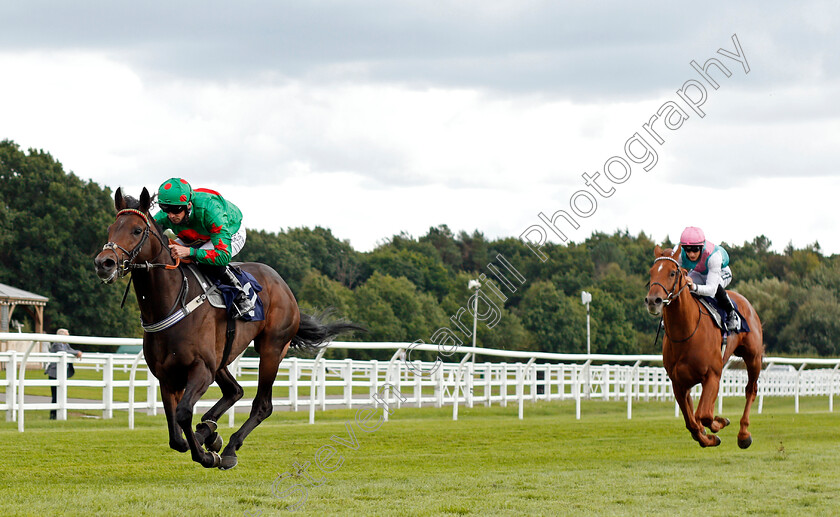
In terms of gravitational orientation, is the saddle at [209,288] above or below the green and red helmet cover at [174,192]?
below

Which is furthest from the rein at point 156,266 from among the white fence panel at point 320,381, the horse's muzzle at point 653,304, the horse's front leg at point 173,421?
the white fence panel at point 320,381

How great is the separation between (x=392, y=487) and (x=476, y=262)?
8937 cm

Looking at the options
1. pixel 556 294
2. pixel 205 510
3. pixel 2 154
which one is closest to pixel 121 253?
pixel 205 510

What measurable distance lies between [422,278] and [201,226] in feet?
236

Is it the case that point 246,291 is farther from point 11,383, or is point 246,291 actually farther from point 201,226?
point 11,383

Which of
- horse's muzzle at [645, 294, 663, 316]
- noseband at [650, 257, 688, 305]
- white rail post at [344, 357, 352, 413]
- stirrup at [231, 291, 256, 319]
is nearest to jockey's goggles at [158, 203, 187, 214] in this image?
stirrup at [231, 291, 256, 319]

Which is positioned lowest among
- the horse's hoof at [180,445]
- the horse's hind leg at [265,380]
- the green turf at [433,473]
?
the green turf at [433,473]

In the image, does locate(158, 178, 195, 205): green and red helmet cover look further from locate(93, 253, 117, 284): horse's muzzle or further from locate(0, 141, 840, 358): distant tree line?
locate(0, 141, 840, 358): distant tree line

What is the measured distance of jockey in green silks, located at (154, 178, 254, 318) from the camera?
616 centimetres

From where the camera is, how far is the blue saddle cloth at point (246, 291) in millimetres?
6469

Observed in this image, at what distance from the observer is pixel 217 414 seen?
6.45 m

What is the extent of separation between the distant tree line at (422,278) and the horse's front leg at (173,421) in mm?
8055

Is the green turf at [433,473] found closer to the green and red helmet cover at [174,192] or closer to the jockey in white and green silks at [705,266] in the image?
the jockey in white and green silks at [705,266]

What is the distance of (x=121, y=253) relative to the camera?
5531mm
